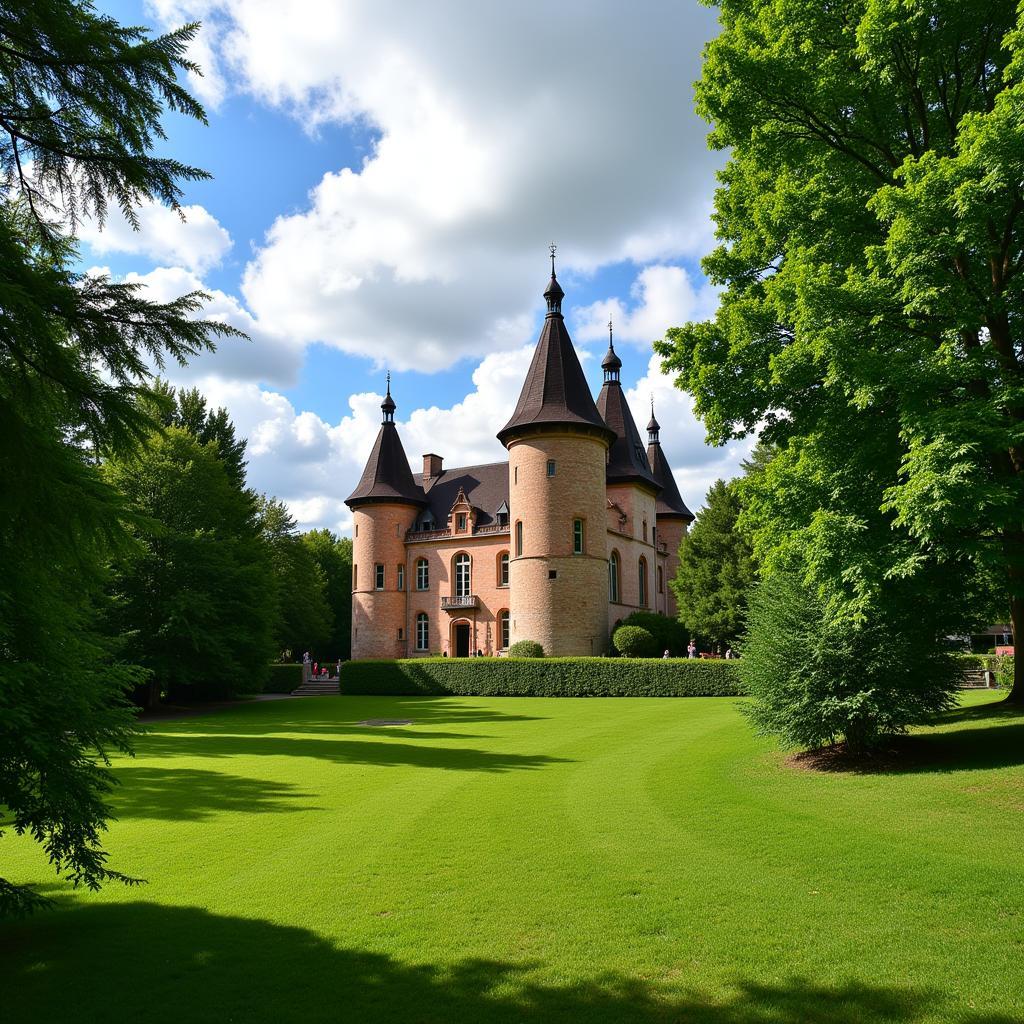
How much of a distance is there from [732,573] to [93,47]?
4285 centimetres

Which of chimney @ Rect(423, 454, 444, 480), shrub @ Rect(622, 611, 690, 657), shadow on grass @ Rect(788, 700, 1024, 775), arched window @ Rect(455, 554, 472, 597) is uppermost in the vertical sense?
chimney @ Rect(423, 454, 444, 480)

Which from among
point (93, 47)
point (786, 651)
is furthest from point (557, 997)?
point (786, 651)

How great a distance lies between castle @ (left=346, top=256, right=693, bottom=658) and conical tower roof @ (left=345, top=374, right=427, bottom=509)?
0.31 ft

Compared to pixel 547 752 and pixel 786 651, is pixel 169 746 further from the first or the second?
pixel 786 651

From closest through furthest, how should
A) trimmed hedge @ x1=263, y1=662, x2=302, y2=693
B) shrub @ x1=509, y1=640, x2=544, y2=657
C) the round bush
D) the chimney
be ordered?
shrub @ x1=509, y1=640, x2=544, y2=657 → the round bush → trimmed hedge @ x1=263, y1=662, x2=302, y2=693 → the chimney

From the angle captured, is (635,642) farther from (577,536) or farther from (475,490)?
(475,490)

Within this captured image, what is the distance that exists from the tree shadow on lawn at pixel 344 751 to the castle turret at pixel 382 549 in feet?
93.8

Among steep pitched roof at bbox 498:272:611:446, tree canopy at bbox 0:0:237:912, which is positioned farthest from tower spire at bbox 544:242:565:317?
tree canopy at bbox 0:0:237:912

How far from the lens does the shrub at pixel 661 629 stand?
42.6m

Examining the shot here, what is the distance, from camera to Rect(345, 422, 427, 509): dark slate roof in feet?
168

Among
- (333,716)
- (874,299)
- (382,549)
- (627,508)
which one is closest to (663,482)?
(627,508)

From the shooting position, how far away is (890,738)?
14.1 metres

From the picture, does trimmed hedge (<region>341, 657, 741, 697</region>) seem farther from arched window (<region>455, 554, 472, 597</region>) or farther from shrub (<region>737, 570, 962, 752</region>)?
shrub (<region>737, 570, 962, 752</region>)

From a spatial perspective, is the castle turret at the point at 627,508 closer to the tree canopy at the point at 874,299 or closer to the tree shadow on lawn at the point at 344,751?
the tree shadow on lawn at the point at 344,751
